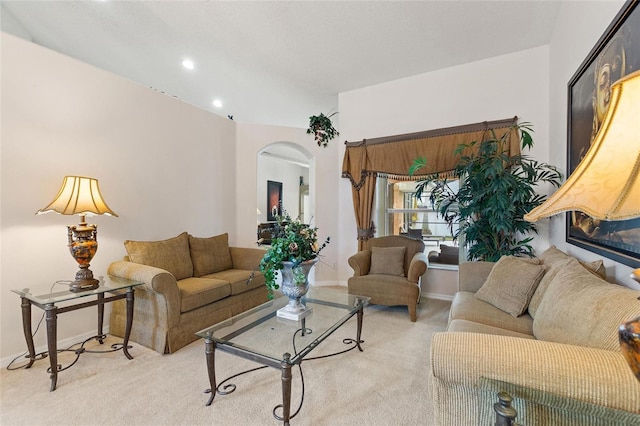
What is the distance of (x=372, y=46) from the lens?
335 centimetres

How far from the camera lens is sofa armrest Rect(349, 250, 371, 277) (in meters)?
3.38

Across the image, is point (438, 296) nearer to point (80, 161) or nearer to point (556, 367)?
point (556, 367)

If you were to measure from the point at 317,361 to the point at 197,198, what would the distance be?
8.49 feet

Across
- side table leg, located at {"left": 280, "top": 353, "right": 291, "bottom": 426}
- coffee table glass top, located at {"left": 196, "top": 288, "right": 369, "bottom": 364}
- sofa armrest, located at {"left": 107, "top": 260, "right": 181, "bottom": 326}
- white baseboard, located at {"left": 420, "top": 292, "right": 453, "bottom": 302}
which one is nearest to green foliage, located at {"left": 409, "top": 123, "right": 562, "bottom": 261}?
white baseboard, located at {"left": 420, "top": 292, "right": 453, "bottom": 302}

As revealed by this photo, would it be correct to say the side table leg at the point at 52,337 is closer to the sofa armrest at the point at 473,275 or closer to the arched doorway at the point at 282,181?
the sofa armrest at the point at 473,275

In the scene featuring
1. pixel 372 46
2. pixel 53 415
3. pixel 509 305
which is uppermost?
pixel 372 46

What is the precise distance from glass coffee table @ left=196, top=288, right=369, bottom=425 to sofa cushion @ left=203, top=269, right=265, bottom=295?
2.43 feet

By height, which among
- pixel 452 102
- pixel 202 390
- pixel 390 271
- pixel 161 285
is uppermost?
pixel 452 102

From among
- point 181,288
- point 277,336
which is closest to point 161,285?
point 181,288

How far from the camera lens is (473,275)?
2.57m

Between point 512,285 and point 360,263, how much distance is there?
163 cm

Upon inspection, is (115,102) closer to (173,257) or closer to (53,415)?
(173,257)

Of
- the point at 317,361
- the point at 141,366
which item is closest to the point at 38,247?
the point at 141,366

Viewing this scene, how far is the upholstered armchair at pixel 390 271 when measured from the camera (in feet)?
10.1
